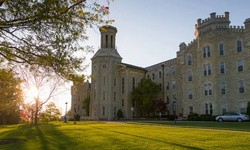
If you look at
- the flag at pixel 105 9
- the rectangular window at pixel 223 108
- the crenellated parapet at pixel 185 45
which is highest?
the crenellated parapet at pixel 185 45

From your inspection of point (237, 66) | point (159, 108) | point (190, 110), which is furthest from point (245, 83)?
point (159, 108)

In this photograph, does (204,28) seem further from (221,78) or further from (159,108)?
(159,108)

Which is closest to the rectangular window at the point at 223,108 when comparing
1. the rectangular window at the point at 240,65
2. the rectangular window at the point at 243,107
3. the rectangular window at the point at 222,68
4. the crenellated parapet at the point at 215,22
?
the rectangular window at the point at 243,107

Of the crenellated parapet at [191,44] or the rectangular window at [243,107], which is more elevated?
the crenellated parapet at [191,44]

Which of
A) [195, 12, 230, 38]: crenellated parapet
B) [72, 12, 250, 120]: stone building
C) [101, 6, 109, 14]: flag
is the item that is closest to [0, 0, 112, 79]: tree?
[101, 6, 109, 14]: flag

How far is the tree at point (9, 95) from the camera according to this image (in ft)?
38.9

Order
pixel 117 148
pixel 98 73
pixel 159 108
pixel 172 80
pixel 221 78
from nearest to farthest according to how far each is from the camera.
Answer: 1. pixel 117 148
2. pixel 221 78
3. pixel 159 108
4. pixel 172 80
5. pixel 98 73

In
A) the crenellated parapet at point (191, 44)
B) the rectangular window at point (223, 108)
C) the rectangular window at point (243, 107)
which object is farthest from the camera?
the crenellated parapet at point (191, 44)

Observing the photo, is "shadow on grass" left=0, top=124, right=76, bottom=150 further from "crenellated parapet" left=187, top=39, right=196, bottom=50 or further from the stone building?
"crenellated parapet" left=187, top=39, right=196, bottom=50

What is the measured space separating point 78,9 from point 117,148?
576 cm

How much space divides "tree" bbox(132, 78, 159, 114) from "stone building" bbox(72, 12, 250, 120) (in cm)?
237

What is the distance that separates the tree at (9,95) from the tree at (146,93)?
73.8ft

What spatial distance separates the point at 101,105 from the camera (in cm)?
4975

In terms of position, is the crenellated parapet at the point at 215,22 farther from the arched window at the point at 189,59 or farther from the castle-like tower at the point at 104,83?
the castle-like tower at the point at 104,83
